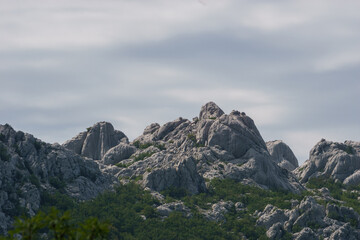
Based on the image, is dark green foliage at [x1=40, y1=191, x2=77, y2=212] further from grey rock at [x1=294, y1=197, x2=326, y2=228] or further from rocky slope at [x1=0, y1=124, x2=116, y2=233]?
grey rock at [x1=294, y1=197, x2=326, y2=228]

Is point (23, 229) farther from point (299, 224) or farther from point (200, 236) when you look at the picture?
point (299, 224)

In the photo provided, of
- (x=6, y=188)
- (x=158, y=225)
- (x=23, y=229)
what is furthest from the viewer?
(x=158, y=225)

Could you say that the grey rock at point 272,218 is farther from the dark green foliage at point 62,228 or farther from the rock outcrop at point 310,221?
the dark green foliage at point 62,228

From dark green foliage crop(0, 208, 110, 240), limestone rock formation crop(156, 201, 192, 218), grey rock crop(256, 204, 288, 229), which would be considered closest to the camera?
dark green foliage crop(0, 208, 110, 240)

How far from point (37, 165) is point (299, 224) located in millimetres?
79581

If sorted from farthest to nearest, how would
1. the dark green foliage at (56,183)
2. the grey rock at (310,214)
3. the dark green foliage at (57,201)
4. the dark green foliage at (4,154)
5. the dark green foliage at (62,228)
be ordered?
the dark green foliage at (56,183), the grey rock at (310,214), the dark green foliage at (4,154), the dark green foliage at (57,201), the dark green foliage at (62,228)

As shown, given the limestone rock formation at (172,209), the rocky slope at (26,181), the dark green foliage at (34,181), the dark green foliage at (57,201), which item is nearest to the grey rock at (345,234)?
the limestone rock formation at (172,209)

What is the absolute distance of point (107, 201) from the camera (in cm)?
19575

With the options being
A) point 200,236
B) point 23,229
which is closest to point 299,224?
point 200,236

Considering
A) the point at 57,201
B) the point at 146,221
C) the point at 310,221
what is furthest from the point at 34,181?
the point at 310,221

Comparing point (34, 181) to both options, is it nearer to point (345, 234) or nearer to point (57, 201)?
point (57, 201)

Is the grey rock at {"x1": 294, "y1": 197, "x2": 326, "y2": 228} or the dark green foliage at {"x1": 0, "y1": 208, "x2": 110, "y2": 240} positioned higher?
the grey rock at {"x1": 294, "y1": 197, "x2": 326, "y2": 228}

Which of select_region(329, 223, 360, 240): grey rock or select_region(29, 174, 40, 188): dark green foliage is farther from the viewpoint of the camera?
select_region(29, 174, 40, 188): dark green foliage

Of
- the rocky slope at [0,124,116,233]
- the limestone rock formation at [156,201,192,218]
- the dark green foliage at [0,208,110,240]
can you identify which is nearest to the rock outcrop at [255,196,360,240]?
the limestone rock formation at [156,201,192,218]
